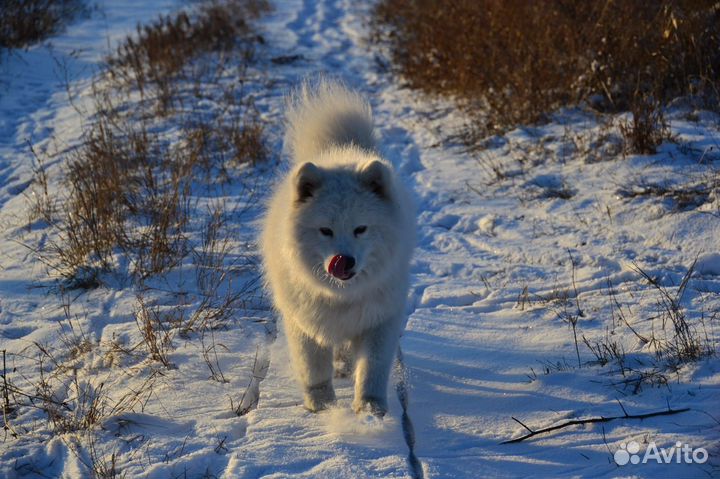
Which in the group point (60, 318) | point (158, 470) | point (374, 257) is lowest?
point (60, 318)

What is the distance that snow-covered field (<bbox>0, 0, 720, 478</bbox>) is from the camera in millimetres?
2766

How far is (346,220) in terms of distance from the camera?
10.1 ft

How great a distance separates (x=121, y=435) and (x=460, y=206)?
355 cm

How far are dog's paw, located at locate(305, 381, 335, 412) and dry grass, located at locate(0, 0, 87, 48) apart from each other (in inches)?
366

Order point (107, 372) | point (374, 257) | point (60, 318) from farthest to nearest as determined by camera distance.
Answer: point (60, 318), point (107, 372), point (374, 257)

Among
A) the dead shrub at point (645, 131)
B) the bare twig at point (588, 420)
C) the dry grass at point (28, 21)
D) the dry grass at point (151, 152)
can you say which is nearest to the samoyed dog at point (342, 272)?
the bare twig at point (588, 420)

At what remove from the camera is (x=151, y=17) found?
12.5 metres

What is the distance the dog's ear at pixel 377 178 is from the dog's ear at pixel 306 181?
22cm

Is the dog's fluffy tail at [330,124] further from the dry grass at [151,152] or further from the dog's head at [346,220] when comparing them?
the dry grass at [151,152]

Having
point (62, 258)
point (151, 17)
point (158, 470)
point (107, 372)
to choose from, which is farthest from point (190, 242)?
point (151, 17)

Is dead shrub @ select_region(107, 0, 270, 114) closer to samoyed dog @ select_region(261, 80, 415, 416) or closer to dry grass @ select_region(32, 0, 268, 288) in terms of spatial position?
dry grass @ select_region(32, 0, 268, 288)

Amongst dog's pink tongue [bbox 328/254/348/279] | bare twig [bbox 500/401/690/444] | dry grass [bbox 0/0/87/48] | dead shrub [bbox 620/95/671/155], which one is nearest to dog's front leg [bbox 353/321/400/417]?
dog's pink tongue [bbox 328/254/348/279]

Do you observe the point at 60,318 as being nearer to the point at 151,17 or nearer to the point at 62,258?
the point at 62,258

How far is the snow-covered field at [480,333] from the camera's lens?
2766mm
